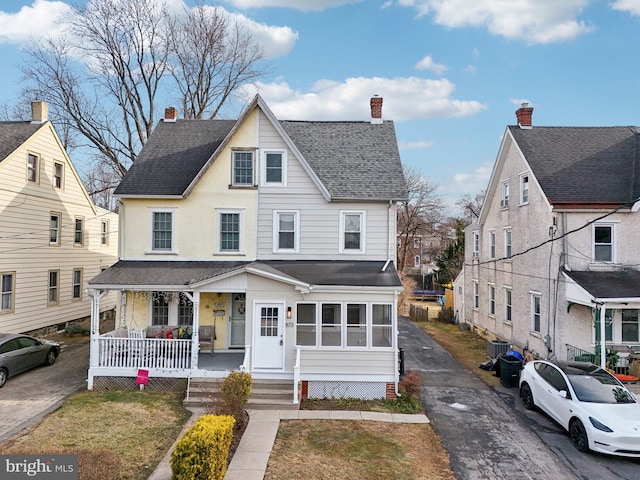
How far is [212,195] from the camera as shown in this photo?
15867mm

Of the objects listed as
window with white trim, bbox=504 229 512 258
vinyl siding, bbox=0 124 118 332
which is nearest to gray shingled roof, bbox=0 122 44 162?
vinyl siding, bbox=0 124 118 332

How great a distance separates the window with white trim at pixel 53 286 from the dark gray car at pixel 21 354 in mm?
6419

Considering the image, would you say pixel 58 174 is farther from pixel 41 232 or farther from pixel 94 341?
pixel 94 341

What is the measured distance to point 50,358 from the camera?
1603 cm

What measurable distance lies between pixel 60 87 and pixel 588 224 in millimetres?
30135

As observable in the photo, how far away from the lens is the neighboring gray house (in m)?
15.2

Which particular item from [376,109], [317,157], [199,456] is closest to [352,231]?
[317,157]

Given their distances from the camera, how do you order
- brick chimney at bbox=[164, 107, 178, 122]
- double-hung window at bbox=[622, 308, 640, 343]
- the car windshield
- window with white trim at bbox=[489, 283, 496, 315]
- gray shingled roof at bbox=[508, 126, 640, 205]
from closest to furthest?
the car windshield < double-hung window at bbox=[622, 308, 640, 343] < gray shingled roof at bbox=[508, 126, 640, 205] < brick chimney at bbox=[164, 107, 178, 122] < window with white trim at bbox=[489, 283, 496, 315]

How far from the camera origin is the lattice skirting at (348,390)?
13141 millimetres

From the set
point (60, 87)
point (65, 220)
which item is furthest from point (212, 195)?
point (60, 87)

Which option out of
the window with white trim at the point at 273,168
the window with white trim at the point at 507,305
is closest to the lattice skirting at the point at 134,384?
the window with white trim at the point at 273,168

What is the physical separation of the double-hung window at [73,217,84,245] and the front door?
15637 mm

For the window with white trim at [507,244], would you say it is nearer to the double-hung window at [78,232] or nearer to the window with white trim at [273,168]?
the window with white trim at [273,168]

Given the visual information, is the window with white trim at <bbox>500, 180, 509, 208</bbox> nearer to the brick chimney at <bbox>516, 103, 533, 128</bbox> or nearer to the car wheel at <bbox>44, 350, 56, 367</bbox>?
the brick chimney at <bbox>516, 103, 533, 128</bbox>
